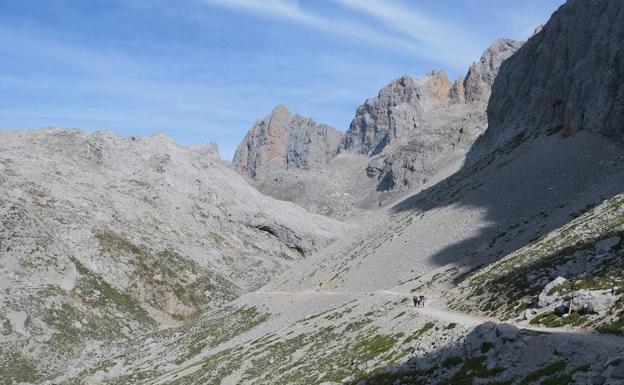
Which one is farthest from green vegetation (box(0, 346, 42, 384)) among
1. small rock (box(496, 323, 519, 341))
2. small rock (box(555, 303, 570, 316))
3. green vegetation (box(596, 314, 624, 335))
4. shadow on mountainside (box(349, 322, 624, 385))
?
green vegetation (box(596, 314, 624, 335))

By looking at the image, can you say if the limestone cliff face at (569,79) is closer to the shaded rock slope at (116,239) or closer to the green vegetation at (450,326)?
the green vegetation at (450,326)

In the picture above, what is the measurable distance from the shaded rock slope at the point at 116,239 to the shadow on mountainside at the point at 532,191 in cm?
6060

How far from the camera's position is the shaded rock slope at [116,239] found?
3912 inches

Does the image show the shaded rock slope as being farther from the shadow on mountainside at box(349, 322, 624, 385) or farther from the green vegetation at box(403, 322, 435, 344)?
the shadow on mountainside at box(349, 322, 624, 385)

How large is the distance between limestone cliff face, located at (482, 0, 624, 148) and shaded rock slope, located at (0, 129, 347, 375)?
241ft

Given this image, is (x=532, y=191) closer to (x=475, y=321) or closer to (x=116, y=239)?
(x=475, y=321)

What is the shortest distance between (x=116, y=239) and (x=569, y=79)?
10157 cm

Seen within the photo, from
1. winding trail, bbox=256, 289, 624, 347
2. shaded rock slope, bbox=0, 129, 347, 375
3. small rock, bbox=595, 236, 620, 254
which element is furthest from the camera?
shaded rock slope, bbox=0, 129, 347, 375

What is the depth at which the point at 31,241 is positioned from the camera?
112m

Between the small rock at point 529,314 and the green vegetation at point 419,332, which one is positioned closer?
the small rock at point 529,314

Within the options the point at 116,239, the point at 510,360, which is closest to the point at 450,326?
the point at 510,360

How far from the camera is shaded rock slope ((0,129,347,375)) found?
326 ft

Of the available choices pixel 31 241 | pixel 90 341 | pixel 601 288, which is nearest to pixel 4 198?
pixel 31 241

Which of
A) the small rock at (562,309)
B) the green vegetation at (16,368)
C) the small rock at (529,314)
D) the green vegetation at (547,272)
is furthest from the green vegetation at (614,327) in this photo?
the green vegetation at (16,368)
